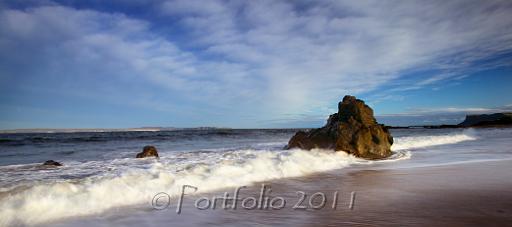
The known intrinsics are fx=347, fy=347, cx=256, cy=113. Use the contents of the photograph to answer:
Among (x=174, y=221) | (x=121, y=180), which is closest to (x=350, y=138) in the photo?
(x=121, y=180)

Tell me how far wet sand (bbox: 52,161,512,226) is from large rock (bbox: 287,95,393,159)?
5843 millimetres

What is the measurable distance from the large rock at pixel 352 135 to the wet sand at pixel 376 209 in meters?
5.84

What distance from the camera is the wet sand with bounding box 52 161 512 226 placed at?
3613 millimetres

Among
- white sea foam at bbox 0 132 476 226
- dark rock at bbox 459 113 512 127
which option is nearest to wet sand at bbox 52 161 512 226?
white sea foam at bbox 0 132 476 226

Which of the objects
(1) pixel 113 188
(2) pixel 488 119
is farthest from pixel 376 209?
(2) pixel 488 119

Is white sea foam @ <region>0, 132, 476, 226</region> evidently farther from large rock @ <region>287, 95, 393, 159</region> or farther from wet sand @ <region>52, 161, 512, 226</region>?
large rock @ <region>287, 95, 393, 159</region>

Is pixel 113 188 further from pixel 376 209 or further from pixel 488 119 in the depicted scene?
pixel 488 119

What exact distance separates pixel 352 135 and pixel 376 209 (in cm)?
843

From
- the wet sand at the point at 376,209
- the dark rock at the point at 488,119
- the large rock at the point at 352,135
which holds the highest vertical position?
the dark rock at the point at 488,119

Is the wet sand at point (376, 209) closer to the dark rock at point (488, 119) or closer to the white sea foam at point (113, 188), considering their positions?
the white sea foam at point (113, 188)

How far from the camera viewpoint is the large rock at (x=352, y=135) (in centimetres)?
1196

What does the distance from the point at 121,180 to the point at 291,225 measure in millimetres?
3184

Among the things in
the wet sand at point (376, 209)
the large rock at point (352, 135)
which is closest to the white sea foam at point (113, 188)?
the wet sand at point (376, 209)

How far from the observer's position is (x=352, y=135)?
12.3 meters
